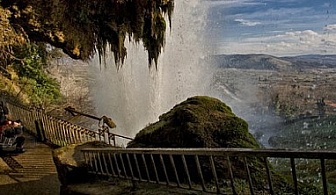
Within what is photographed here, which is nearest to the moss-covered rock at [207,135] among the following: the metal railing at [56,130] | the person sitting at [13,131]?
the metal railing at [56,130]

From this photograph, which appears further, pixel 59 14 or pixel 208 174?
pixel 59 14

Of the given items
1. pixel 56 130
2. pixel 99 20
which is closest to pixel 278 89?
pixel 56 130

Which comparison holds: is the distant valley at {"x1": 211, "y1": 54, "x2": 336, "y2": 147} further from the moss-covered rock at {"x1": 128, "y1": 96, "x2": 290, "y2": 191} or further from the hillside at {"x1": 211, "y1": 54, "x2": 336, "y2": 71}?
the moss-covered rock at {"x1": 128, "y1": 96, "x2": 290, "y2": 191}

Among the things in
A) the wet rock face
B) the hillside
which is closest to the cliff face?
the wet rock face

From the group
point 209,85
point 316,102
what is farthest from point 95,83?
point 316,102

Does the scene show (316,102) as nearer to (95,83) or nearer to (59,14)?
(59,14)
